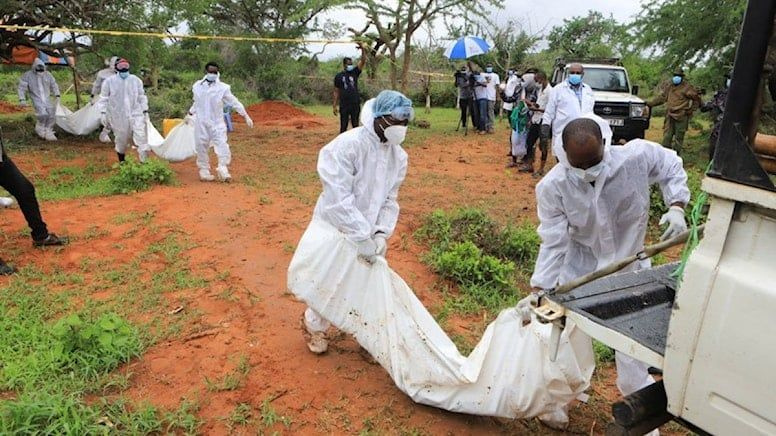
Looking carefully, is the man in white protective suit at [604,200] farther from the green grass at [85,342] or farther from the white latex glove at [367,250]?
the green grass at [85,342]

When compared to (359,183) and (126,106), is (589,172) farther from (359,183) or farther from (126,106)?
(126,106)

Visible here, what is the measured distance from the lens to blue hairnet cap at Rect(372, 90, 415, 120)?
2953mm

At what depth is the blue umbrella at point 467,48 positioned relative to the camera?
1261cm

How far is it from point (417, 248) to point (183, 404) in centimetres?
290

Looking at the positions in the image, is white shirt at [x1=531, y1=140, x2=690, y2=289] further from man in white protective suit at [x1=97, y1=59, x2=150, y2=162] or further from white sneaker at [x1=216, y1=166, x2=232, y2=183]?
man in white protective suit at [x1=97, y1=59, x2=150, y2=162]

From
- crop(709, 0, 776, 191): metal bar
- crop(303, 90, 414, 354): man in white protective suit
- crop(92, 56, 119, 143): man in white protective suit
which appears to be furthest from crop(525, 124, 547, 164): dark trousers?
crop(92, 56, 119, 143): man in white protective suit

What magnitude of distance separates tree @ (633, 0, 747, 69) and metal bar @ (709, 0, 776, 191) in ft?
30.0

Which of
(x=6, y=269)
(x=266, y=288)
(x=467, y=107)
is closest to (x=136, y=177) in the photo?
(x=6, y=269)

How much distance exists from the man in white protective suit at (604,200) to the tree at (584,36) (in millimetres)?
23457

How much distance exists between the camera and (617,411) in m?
1.71

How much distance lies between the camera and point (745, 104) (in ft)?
4.62

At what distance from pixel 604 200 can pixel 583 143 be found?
14.7 inches

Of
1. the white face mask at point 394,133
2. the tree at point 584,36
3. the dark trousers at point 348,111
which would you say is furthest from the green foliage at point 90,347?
the tree at point 584,36

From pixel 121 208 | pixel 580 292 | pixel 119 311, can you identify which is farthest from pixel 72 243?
pixel 580 292
